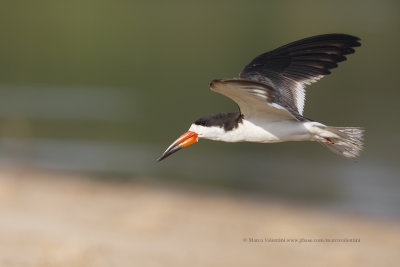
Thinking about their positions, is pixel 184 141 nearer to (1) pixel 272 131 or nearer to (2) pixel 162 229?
(1) pixel 272 131

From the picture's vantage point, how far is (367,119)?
14961mm

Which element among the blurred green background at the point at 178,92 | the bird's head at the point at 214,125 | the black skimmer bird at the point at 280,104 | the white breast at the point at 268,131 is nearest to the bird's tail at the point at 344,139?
the black skimmer bird at the point at 280,104

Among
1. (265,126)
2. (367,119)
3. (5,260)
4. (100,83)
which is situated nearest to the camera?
(265,126)

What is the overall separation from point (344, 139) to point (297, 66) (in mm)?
1097

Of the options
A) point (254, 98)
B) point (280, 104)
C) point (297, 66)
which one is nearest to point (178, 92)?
point (297, 66)

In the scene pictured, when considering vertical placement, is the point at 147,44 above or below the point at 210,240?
above

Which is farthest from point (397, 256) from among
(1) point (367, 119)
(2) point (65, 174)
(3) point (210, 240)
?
(1) point (367, 119)

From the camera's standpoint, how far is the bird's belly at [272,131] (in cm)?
606

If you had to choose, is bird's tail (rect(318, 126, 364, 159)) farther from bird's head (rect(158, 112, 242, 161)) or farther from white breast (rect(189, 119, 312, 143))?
bird's head (rect(158, 112, 242, 161))

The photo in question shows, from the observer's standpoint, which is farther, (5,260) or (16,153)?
(16,153)

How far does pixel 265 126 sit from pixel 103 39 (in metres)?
18.6

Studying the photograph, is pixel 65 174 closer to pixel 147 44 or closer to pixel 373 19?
pixel 147 44

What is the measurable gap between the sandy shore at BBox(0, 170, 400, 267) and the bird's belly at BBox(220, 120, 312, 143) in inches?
71.1

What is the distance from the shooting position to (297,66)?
702cm
